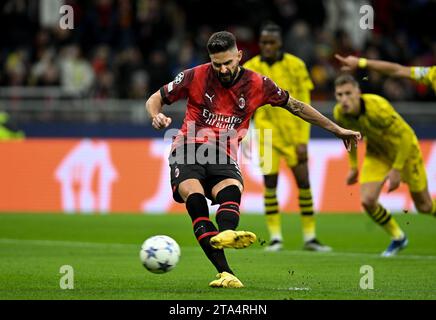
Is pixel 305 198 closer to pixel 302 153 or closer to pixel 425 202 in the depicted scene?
pixel 302 153

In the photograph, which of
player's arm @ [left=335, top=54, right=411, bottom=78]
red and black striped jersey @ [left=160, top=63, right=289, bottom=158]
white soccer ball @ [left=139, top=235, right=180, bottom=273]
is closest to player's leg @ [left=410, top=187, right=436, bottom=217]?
player's arm @ [left=335, top=54, right=411, bottom=78]

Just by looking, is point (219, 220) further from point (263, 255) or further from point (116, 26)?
point (116, 26)

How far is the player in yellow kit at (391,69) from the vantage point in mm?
11461

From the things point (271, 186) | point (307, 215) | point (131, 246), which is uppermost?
point (271, 186)

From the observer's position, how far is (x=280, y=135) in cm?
1390

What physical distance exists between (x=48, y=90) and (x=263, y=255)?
932 cm

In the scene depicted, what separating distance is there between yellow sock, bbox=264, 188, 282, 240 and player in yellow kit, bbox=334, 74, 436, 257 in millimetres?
1245

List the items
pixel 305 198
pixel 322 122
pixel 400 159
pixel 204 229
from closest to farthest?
1. pixel 204 229
2. pixel 322 122
3. pixel 400 159
4. pixel 305 198

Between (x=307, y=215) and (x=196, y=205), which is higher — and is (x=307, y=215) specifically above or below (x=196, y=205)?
below

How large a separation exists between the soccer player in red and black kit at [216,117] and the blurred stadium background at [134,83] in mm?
7959

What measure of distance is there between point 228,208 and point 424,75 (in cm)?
409

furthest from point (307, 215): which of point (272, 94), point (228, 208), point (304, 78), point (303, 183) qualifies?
point (228, 208)

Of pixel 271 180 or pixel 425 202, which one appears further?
pixel 271 180
